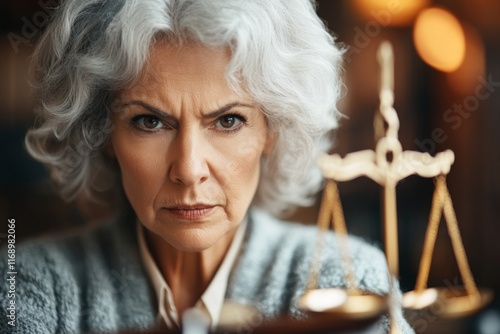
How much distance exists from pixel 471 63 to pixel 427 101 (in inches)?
3.6

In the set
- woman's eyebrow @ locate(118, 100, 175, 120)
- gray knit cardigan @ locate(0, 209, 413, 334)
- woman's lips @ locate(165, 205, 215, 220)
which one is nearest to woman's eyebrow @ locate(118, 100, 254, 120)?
woman's eyebrow @ locate(118, 100, 175, 120)

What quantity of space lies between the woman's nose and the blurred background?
0.26 meters

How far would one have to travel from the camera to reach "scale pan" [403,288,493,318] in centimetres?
99

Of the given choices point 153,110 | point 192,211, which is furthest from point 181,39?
point 192,211

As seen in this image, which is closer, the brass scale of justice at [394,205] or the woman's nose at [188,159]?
the woman's nose at [188,159]

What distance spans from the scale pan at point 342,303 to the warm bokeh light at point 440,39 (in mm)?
384

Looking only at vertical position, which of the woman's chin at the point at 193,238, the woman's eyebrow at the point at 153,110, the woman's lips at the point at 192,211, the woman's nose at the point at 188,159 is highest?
the woman's eyebrow at the point at 153,110

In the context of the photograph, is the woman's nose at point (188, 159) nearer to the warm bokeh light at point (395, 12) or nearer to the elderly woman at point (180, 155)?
the elderly woman at point (180, 155)

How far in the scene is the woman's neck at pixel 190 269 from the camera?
1.00m

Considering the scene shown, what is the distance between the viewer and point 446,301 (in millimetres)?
989

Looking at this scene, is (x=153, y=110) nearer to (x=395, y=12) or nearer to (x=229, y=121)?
(x=229, y=121)

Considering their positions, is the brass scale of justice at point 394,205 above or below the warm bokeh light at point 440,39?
below

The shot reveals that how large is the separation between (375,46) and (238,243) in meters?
0.39

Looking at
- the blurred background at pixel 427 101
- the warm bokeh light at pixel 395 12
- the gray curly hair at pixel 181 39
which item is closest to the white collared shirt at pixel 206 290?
the gray curly hair at pixel 181 39
